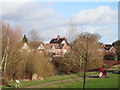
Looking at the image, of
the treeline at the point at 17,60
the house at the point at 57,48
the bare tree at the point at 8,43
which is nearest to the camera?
the bare tree at the point at 8,43

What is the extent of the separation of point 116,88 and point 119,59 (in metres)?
21.1

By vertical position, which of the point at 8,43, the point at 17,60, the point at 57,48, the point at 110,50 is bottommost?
the point at 17,60

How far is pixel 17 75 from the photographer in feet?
68.7

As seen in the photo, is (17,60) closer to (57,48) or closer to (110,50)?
(110,50)

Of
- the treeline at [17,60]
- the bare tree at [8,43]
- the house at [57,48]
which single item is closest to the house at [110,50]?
the house at [57,48]

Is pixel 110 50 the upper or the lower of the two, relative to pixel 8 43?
lower

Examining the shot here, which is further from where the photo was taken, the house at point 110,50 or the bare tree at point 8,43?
the house at point 110,50

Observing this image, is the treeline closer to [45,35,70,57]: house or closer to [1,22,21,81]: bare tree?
[1,22,21,81]: bare tree

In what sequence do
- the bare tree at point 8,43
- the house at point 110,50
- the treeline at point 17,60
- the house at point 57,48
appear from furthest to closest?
the house at point 110,50 < the house at point 57,48 < the treeline at point 17,60 < the bare tree at point 8,43

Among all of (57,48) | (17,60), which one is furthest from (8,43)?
(57,48)

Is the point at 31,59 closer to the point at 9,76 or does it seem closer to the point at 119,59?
the point at 9,76

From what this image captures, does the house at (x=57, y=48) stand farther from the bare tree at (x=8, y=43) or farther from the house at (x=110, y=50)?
the house at (x=110, y=50)

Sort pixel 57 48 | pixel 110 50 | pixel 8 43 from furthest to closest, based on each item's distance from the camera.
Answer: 1. pixel 57 48
2. pixel 110 50
3. pixel 8 43

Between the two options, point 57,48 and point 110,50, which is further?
point 57,48
